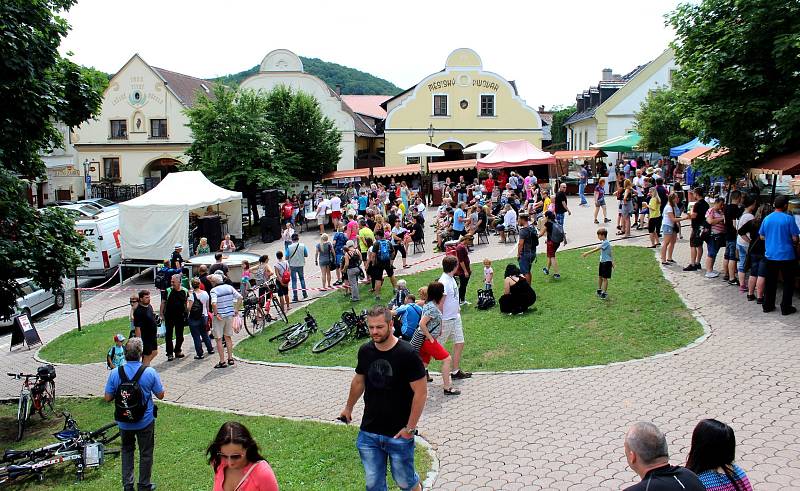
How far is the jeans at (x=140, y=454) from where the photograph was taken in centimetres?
796

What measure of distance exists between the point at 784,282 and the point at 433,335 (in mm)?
6182

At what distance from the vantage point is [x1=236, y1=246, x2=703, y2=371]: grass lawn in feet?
37.3

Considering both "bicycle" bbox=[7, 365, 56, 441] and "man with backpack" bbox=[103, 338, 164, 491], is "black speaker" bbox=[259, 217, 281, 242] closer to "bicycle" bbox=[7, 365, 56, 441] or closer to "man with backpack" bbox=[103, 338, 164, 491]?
"bicycle" bbox=[7, 365, 56, 441]

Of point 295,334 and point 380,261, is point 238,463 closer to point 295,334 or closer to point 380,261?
point 295,334

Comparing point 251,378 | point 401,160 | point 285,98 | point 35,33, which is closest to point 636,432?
point 251,378

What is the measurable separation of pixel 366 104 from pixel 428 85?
633 inches

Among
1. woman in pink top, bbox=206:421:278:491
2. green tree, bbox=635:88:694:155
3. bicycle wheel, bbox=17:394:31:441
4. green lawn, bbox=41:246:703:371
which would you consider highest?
green tree, bbox=635:88:694:155

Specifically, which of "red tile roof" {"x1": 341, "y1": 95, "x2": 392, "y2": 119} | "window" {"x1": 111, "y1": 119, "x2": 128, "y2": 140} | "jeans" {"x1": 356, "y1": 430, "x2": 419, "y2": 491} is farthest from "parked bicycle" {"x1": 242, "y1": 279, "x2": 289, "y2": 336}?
"red tile roof" {"x1": 341, "y1": 95, "x2": 392, "y2": 119}

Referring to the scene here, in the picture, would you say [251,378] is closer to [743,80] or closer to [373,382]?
[373,382]

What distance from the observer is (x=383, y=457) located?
5.92m

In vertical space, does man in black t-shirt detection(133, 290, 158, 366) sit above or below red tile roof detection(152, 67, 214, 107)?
below

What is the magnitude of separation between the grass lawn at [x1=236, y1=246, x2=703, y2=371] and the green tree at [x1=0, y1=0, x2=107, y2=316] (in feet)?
13.2

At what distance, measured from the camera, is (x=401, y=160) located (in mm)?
48688

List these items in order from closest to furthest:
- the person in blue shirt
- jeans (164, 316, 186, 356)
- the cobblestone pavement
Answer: the cobblestone pavement → the person in blue shirt → jeans (164, 316, 186, 356)
